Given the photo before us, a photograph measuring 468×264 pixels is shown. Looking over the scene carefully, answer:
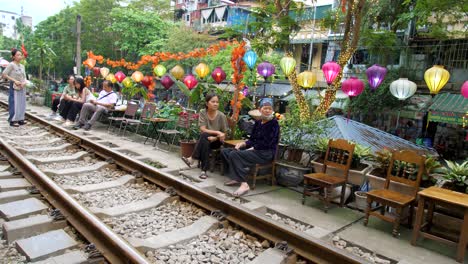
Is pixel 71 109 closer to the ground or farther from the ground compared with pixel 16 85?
closer to the ground

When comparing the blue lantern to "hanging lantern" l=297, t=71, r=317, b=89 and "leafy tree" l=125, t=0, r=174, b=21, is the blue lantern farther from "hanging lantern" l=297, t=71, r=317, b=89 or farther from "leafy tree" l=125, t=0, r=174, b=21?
"leafy tree" l=125, t=0, r=174, b=21

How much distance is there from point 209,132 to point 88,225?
3.02 metres

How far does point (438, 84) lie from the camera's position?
7.44 meters

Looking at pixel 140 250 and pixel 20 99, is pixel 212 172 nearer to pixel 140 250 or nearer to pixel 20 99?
pixel 140 250

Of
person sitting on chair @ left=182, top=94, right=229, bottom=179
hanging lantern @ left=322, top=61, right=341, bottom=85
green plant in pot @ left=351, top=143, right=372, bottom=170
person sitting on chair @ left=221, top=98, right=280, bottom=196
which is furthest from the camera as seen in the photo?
hanging lantern @ left=322, top=61, right=341, bottom=85

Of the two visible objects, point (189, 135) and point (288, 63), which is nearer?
point (189, 135)

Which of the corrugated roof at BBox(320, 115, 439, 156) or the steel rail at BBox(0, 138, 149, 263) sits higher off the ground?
the corrugated roof at BBox(320, 115, 439, 156)

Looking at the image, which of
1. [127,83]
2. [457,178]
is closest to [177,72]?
[127,83]

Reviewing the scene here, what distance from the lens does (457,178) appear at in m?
4.16

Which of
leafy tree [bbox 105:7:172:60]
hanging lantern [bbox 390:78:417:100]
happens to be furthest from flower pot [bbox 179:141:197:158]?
leafy tree [bbox 105:7:172:60]

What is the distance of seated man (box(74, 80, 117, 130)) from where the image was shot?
1005 cm

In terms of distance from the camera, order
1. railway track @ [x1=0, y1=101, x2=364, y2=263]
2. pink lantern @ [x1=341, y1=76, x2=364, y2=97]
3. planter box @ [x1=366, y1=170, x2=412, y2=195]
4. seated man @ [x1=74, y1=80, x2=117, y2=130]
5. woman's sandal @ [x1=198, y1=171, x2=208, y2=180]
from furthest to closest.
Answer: seated man @ [x1=74, y1=80, x2=117, y2=130] → pink lantern @ [x1=341, y1=76, x2=364, y2=97] → woman's sandal @ [x1=198, y1=171, x2=208, y2=180] → planter box @ [x1=366, y1=170, x2=412, y2=195] → railway track @ [x1=0, y1=101, x2=364, y2=263]

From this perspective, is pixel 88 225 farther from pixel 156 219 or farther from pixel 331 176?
pixel 331 176

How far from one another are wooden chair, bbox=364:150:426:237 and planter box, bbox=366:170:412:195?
0.16 ft
